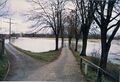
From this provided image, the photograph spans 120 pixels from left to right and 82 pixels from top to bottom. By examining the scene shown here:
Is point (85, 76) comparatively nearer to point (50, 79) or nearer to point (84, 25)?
point (50, 79)

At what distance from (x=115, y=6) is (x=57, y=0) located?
32869 mm

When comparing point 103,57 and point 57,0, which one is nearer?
point 103,57

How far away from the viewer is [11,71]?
19391 millimetres

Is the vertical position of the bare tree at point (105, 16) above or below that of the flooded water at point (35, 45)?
above

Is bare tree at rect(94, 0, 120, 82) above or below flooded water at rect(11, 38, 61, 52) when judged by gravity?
above

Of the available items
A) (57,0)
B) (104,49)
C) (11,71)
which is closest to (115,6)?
(104,49)

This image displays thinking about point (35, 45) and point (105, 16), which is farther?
point (35, 45)

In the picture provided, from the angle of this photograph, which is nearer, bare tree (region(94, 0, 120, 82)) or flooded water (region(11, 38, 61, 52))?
bare tree (region(94, 0, 120, 82))

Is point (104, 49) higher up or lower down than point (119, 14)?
lower down

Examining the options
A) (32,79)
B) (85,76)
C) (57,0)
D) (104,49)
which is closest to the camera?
(32,79)

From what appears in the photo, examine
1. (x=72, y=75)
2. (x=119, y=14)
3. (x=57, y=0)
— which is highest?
(x=57, y=0)

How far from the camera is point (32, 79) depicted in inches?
643

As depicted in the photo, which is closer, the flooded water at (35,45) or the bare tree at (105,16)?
the bare tree at (105,16)

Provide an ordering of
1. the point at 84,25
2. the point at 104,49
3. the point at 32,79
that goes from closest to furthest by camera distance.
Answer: the point at 32,79 < the point at 104,49 < the point at 84,25
